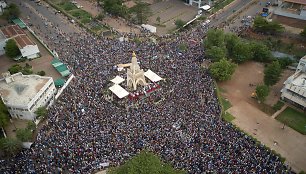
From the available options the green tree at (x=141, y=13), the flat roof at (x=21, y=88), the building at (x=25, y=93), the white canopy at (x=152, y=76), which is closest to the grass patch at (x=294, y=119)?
the white canopy at (x=152, y=76)

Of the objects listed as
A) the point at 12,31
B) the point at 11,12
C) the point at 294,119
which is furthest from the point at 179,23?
the point at 11,12

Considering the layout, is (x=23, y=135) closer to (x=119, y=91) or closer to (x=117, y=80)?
(x=119, y=91)

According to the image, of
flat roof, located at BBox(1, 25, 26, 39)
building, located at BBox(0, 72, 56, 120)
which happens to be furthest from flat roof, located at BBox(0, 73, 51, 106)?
flat roof, located at BBox(1, 25, 26, 39)


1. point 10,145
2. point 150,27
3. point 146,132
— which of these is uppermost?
point 150,27

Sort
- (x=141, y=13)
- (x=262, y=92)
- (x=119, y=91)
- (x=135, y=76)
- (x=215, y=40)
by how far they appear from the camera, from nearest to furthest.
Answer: (x=262, y=92) < (x=119, y=91) < (x=135, y=76) < (x=215, y=40) < (x=141, y=13)

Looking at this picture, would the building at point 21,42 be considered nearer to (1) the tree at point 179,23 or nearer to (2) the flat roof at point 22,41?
(2) the flat roof at point 22,41

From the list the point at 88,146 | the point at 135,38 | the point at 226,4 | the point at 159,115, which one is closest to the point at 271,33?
the point at 226,4

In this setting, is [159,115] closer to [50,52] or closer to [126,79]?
[126,79]

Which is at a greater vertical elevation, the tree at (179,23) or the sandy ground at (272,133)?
the tree at (179,23)
